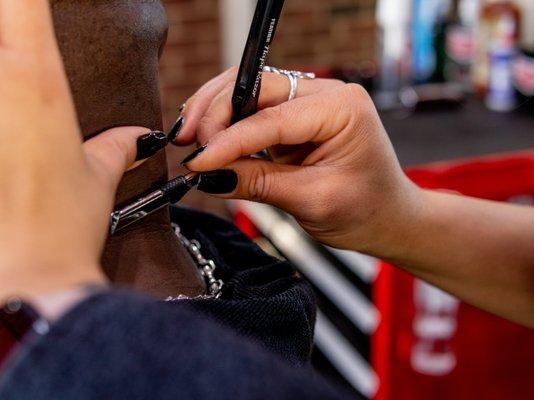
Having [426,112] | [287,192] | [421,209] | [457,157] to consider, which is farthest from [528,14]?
[287,192]

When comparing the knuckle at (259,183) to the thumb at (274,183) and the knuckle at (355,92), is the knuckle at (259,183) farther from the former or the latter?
the knuckle at (355,92)

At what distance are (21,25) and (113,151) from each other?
0.17 meters

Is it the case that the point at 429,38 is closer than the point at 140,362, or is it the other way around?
the point at 140,362

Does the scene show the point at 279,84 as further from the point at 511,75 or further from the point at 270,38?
the point at 511,75

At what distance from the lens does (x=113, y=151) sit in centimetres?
65

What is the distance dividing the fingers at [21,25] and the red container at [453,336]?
142 cm

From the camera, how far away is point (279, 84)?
2.73ft

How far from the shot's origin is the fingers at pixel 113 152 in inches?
22.6

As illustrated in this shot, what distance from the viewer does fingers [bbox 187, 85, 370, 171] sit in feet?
2.45

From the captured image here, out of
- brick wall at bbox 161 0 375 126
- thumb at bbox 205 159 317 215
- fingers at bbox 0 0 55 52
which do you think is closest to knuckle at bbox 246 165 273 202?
thumb at bbox 205 159 317 215

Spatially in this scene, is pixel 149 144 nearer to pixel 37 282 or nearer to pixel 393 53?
pixel 37 282

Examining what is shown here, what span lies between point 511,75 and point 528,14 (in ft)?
1.14

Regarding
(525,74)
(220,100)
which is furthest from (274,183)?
(525,74)

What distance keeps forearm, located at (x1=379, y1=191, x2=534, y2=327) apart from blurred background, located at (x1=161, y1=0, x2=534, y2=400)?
77cm
